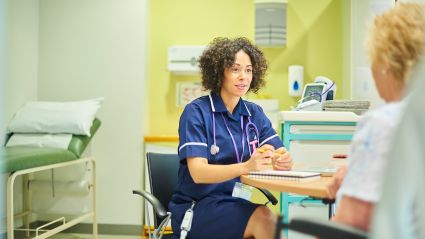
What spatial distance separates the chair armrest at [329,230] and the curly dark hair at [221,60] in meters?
1.35

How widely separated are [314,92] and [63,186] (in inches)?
86.6

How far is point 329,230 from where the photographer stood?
1041 millimetres

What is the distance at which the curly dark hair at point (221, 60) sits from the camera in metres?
2.35

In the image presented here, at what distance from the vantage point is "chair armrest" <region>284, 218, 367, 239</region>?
40.8 inches

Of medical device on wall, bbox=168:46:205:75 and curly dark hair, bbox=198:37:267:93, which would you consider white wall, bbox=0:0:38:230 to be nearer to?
medical device on wall, bbox=168:46:205:75

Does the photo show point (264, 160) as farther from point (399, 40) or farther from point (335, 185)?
point (399, 40)

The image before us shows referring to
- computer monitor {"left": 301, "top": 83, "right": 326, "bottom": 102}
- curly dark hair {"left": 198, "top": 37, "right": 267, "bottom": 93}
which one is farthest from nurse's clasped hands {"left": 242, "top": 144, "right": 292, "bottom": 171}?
computer monitor {"left": 301, "top": 83, "right": 326, "bottom": 102}

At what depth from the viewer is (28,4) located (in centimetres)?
429

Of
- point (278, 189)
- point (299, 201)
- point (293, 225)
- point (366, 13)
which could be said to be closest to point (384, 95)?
point (293, 225)

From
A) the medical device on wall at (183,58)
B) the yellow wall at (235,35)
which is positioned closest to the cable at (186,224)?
the medical device on wall at (183,58)

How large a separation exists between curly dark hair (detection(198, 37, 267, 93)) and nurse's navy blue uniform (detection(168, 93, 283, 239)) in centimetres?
9

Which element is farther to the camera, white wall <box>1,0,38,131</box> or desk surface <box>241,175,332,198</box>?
white wall <box>1,0,38,131</box>

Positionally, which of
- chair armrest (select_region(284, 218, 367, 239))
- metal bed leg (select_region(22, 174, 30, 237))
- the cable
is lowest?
metal bed leg (select_region(22, 174, 30, 237))

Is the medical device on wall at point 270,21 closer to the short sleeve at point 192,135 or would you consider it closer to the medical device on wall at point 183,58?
the medical device on wall at point 183,58
